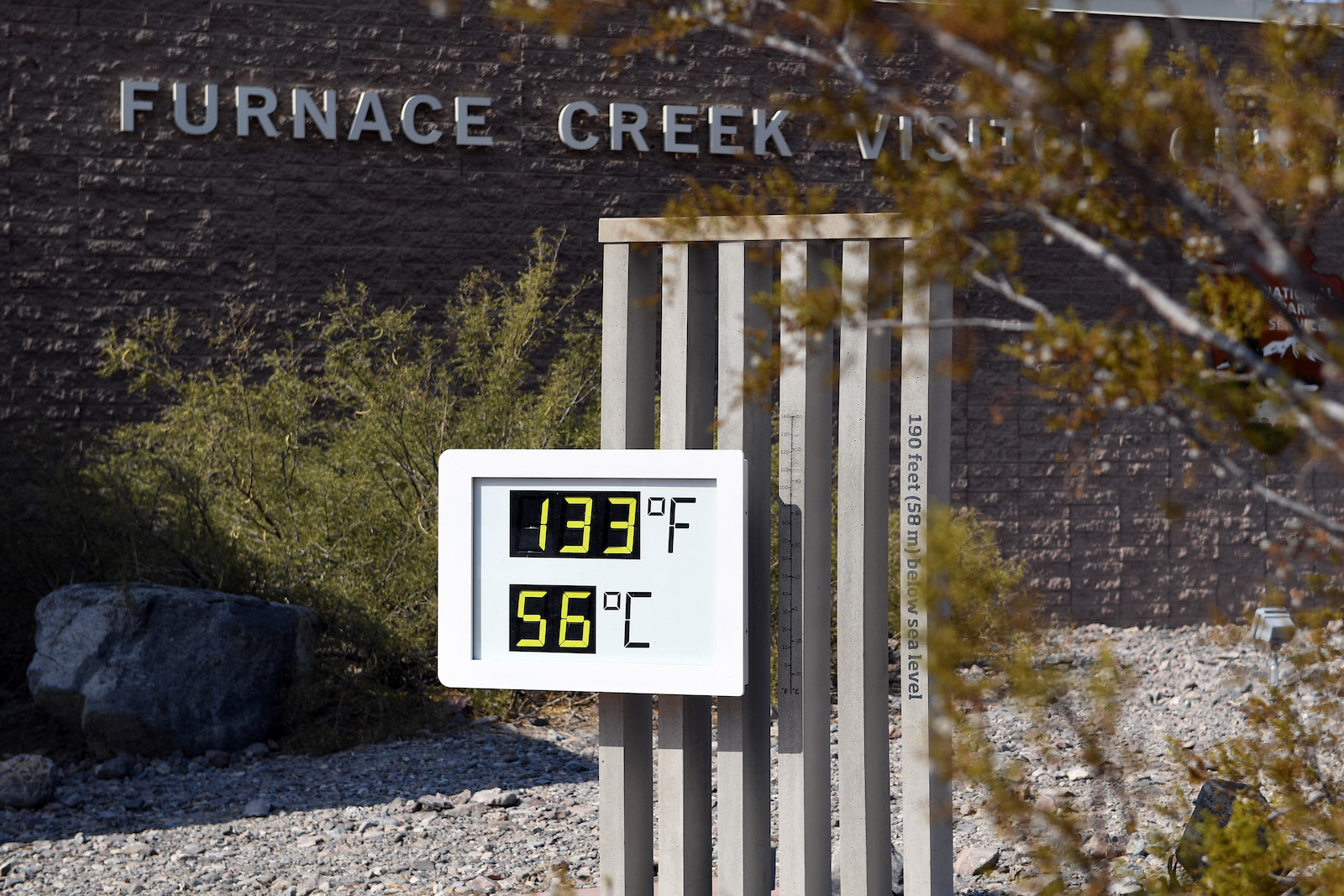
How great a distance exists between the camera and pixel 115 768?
655 centimetres

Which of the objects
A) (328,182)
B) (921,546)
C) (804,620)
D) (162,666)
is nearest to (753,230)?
(921,546)

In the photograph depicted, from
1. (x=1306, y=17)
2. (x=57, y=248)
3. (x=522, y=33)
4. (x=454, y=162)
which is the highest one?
(x=522, y=33)

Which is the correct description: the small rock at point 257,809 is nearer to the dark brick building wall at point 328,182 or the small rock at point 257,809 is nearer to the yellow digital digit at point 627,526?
the yellow digital digit at point 627,526

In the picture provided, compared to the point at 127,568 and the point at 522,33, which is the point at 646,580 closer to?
the point at 127,568

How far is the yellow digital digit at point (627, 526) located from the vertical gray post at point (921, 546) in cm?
73

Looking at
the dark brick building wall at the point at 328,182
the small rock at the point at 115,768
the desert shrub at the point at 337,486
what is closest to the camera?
the small rock at the point at 115,768

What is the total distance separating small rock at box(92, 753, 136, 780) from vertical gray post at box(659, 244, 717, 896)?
3.86 meters

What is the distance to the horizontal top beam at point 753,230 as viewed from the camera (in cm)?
327

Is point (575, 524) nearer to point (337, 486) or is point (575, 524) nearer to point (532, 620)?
point (532, 620)

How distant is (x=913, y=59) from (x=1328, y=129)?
914 centimetres

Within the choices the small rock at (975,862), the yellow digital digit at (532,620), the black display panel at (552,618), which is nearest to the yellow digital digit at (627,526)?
the black display panel at (552,618)

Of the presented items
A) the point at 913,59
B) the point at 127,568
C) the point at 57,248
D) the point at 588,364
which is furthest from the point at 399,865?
the point at 913,59

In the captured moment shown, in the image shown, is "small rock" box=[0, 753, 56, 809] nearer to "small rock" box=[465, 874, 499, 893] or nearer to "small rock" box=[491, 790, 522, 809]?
"small rock" box=[491, 790, 522, 809]

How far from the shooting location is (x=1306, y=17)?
1953mm
